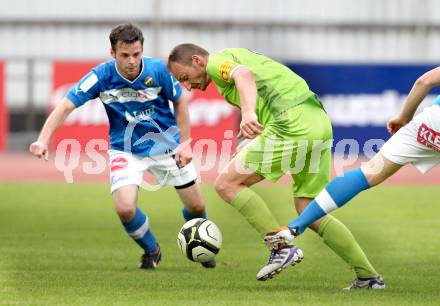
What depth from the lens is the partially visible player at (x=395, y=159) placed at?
715 cm

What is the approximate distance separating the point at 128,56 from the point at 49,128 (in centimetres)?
87

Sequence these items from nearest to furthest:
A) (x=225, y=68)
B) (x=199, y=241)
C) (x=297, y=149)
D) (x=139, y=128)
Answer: (x=225, y=68) → (x=297, y=149) → (x=199, y=241) → (x=139, y=128)

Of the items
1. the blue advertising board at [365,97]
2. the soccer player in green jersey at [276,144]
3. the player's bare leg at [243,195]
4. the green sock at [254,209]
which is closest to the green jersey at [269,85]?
the soccer player in green jersey at [276,144]

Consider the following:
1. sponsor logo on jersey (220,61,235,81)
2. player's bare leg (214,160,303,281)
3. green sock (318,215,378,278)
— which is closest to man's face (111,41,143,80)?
sponsor logo on jersey (220,61,235,81)

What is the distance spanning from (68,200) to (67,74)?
9.39 meters

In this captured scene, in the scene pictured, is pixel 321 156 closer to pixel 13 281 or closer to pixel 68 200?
pixel 13 281

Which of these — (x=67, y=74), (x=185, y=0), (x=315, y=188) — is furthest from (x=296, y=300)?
(x=185, y=0)

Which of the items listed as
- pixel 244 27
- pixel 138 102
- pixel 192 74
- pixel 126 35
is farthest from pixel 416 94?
pixel 244 27

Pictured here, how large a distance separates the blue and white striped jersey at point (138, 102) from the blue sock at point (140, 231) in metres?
0.57

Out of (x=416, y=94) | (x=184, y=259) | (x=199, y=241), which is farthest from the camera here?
(x=184, y=259)

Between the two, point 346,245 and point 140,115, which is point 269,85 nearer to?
point 346,245

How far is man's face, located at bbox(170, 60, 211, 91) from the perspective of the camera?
7895 millimetres

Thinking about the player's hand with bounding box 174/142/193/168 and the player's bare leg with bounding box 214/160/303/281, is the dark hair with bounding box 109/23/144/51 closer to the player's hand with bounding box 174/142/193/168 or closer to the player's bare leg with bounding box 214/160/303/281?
the player's hand with bounding box 174/142/193/168

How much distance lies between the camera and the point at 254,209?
7879mm
